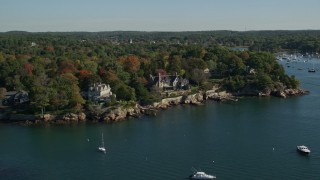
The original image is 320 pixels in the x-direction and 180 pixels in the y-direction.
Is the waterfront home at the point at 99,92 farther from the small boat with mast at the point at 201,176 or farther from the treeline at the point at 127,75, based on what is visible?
the small boat with mast at the point at 201,176

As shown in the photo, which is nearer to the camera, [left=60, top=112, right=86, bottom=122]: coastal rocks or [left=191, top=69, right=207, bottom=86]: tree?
[left=60, top=112, right=86, bottom=122]: coastal rocks

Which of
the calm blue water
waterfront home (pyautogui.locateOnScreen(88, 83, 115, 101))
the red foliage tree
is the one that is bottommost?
the calm blue water

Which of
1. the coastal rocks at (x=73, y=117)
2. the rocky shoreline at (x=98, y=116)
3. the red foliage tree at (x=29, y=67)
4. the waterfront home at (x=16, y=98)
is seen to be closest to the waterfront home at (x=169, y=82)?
the rocky shoreline at (x=98, y=116)

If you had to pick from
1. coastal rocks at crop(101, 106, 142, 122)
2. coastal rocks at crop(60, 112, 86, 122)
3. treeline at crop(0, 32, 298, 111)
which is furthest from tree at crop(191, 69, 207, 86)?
coastal rocks at crop(60, 112, 86, 122)

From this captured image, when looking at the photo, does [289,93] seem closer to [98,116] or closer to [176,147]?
[98,116]

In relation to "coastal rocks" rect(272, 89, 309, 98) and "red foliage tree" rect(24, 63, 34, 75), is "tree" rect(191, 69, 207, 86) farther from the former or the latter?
"red foliage tree" rect(24, 63, 34, 75)

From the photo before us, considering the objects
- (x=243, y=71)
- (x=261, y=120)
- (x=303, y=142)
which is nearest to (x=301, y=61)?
(x=243, y=71)

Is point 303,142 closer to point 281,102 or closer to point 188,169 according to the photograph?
point 188,169

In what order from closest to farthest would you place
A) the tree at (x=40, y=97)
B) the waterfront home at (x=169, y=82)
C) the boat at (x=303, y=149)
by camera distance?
the boat at (x=303, y=149)
the tree at (x=40, y=97)
the waterfront home at (x=169, y=82)
